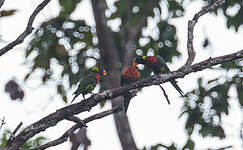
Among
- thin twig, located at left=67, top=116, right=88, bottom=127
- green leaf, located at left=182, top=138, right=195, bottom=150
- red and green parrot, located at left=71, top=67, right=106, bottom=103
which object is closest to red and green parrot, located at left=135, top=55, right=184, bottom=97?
red and green parrot, located at left=71, top=67, right=106, bottom=103

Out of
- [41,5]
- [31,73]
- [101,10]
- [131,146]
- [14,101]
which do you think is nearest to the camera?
[14,101]

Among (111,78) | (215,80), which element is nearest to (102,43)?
(111,78)

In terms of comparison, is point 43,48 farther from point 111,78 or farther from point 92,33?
point 111,78

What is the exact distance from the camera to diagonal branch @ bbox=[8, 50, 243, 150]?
4145 mm

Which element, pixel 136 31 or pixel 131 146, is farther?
pixel 136 31

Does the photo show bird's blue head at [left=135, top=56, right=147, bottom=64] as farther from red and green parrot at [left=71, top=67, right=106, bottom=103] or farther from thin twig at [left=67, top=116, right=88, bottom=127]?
thin twig at [left=67, top=116, right=88, bottom=127]

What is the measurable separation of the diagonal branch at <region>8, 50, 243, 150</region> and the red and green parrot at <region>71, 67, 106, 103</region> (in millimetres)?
1601

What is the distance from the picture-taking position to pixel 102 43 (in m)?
5.36

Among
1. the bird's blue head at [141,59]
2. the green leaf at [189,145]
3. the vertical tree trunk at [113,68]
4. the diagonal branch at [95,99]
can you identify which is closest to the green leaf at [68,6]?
the vertical tree trunk at [113,68]

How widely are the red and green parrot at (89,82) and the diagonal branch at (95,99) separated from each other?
1.60m

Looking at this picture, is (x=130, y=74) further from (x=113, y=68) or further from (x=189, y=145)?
(x=189, y=145)

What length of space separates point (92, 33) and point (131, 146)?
2068mm

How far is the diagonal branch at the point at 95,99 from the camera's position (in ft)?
13.6

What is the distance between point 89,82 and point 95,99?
182cm
